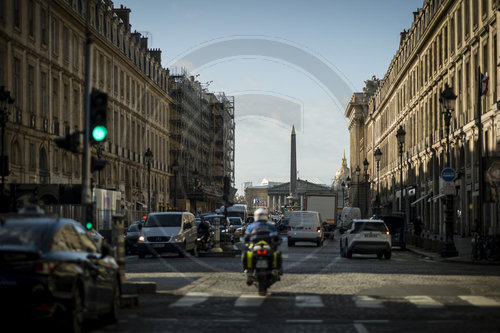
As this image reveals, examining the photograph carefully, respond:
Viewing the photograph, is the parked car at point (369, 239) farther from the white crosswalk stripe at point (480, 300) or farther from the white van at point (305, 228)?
the white crosswalk stripe at point (480, 300)

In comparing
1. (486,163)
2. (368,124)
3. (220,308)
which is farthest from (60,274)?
(368,124)

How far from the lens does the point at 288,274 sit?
76.4ft

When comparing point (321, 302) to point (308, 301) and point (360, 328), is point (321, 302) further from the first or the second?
point (360, 328)

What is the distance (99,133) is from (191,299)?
3420mm

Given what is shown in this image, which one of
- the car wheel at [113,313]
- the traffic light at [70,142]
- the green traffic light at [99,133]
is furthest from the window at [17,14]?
the car wheel at [113,313]

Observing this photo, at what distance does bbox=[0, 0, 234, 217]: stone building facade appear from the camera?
149 ft

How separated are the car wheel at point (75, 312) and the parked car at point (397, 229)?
34.2 m

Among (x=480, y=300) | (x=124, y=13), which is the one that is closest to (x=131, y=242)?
(x=480, y=300)

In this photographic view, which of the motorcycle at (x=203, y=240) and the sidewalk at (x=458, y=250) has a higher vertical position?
the motorcycle at (x=203, y=240)

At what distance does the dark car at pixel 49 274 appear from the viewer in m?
9.35

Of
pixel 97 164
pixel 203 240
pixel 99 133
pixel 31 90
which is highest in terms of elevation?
pixel 31 90

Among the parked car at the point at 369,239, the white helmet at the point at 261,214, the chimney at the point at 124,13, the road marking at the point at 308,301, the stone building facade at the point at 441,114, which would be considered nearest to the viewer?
the road marking at the point at 308,301

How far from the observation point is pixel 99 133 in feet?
48.8

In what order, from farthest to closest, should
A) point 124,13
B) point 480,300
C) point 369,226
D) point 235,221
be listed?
point 124,13 → point 235,221 → point 369,226 → point 480,300
